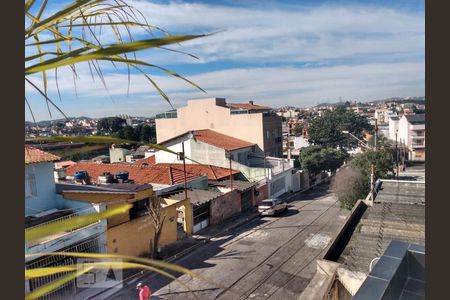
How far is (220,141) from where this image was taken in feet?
97.8

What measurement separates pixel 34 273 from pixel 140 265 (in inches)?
9.5

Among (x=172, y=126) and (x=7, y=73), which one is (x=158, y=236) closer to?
(x=7, y=73)

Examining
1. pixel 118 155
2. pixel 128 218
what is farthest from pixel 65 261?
pixel 118 155

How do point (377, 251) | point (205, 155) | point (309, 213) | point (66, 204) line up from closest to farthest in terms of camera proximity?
point (377, 251) < point (66, 204) < point (309, 213) < point (205, 155)

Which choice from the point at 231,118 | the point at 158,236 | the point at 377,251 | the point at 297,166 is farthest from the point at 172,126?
the point at 377,251

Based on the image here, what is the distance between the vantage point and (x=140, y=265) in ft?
2.44

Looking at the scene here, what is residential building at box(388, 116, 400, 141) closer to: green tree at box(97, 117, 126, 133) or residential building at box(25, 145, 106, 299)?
residential building at box(25, 145, 106, 299)

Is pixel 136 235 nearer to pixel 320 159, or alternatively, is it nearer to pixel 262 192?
pixel 262 192

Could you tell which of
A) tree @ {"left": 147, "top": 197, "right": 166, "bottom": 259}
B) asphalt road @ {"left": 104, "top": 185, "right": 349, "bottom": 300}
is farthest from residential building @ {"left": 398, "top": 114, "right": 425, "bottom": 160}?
tree @ {"left": 147, "top": 197, "right": 166, "bottom": 259}

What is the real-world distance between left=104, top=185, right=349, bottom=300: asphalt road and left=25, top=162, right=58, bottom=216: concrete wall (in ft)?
15.5

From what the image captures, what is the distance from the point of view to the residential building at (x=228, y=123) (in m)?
33.1

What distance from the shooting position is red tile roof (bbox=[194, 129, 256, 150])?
92.0ft

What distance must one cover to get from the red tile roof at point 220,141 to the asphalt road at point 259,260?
28.1 ft

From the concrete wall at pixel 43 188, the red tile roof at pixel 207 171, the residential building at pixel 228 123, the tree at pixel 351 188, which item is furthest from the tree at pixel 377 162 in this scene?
the concrete wall at pixel 43 188
